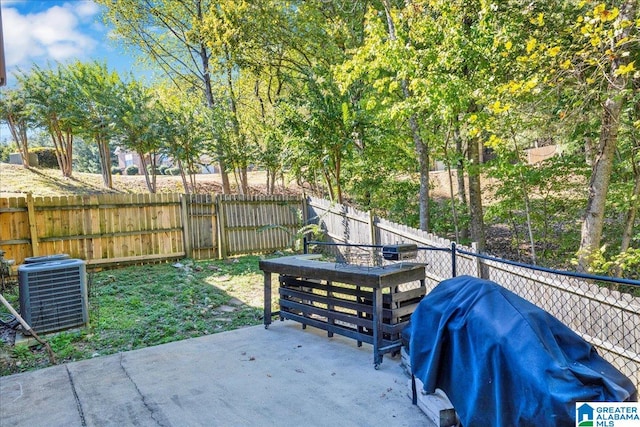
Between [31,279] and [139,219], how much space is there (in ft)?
11.7

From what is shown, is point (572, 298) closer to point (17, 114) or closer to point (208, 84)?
point (208, 84)

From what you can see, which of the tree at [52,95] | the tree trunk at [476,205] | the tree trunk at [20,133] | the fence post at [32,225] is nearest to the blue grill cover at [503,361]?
the tree trunk at [476,205]

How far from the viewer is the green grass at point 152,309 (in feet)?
12.7

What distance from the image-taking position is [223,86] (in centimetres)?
1264

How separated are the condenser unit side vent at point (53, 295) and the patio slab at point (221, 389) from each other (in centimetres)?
97

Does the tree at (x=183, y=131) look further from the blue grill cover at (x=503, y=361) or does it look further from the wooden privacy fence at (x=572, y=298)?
the blue grill cover at (x=503, y=361)

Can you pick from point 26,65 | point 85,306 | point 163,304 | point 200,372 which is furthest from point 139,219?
point 26,65

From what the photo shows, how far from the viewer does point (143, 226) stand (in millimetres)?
7539

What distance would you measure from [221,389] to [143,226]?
17.7ft

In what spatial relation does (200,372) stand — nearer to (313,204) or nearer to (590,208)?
(590,208)

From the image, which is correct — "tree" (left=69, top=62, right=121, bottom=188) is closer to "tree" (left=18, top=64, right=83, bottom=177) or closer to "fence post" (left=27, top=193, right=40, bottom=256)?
"tree" (left=18, top=64, right=83, bottom=177)

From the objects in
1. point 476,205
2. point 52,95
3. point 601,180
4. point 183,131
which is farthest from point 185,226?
point 601,180

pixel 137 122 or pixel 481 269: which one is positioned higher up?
pixel 137 122

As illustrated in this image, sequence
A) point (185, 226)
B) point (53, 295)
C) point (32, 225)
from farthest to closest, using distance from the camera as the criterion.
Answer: point (185, 226), point (32, 225), point (53, 295)
